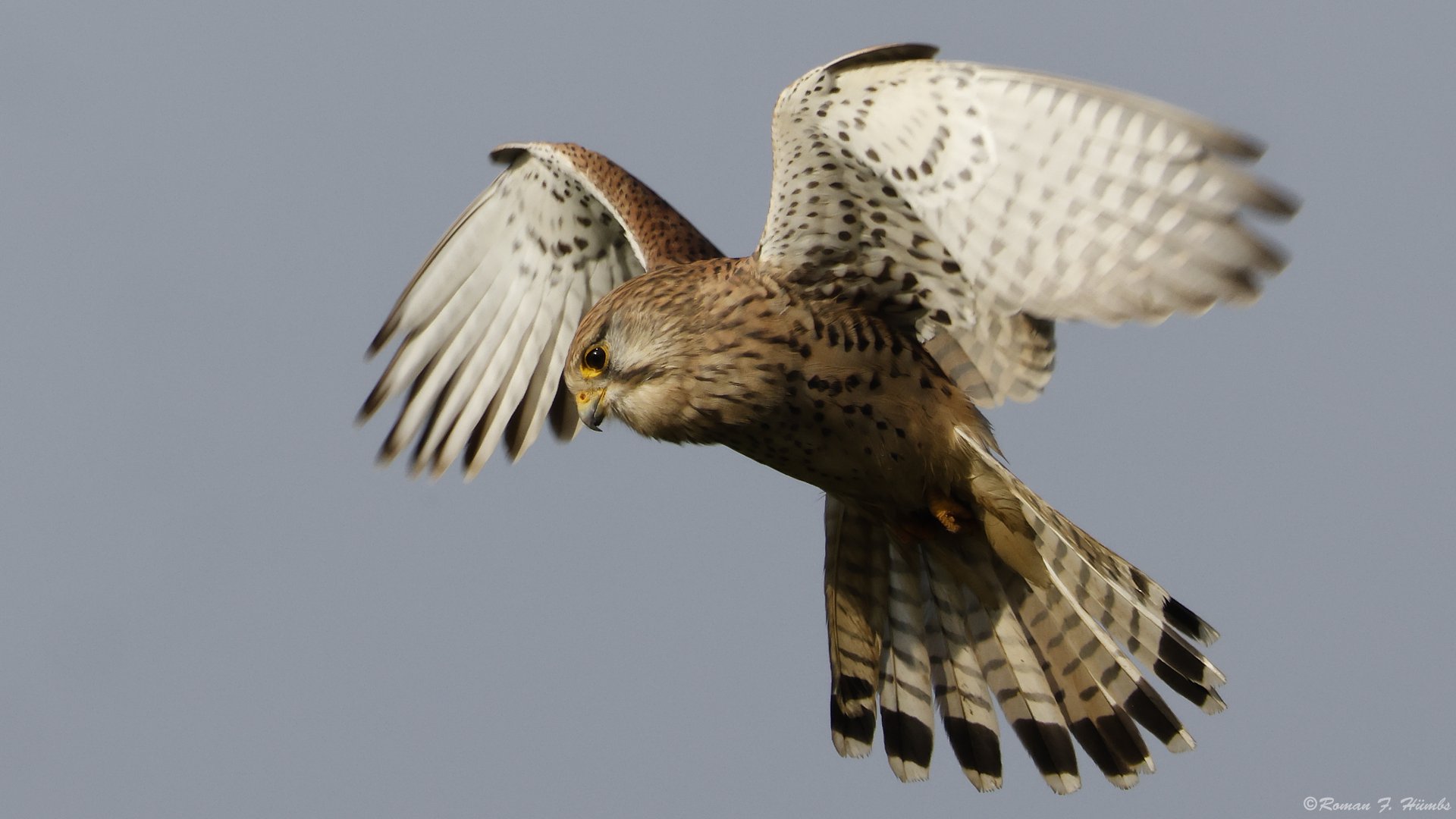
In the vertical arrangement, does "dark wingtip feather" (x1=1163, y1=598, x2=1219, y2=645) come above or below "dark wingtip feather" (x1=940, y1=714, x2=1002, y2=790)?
above

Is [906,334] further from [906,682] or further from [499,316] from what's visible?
[499,316]

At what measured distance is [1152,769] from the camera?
765cm

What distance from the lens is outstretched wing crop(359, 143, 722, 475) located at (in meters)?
8.81

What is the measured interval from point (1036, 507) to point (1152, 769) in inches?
48.6

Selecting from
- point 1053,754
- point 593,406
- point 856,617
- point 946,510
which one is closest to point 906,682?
point 856,617

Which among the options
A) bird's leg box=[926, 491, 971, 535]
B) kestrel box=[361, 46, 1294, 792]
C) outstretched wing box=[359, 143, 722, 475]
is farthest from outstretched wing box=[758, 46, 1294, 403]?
outstretched wing box=[359, 143, 722, 475]

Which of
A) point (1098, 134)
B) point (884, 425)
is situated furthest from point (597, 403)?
point (1098, 134)

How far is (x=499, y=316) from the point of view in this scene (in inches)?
353

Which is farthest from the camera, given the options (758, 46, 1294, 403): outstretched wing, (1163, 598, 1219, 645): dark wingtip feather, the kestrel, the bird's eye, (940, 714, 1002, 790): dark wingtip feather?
(940, 714, 1002, 790): dark wingtip feather

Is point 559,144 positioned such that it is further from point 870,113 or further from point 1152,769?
point 1152,769

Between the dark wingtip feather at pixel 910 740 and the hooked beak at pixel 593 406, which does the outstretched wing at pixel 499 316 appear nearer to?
the hooked beak at pixel 593 406

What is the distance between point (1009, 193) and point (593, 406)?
6.10ft

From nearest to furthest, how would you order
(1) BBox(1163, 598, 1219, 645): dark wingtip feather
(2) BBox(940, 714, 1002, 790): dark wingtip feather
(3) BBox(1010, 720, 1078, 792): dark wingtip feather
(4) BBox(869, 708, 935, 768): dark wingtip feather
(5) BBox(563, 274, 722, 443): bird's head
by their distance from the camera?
(5) BBox(563, 274, 722, 443): bird's head → (1) BBox(1163, 598, 1219, 645): dark wingtip feather → (3) BBox(1010, 720, 1078, 792): dark wingtip feather → (2) BBox(940, 714, 1002, 790): dark wingtip feather → (4) BBox(869, 708, 935, 768): dark wingtip feather

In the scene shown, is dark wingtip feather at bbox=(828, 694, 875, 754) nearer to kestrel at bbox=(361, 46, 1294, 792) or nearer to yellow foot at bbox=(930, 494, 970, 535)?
kestrel at bbox=(361, 46, 1294, 792)
